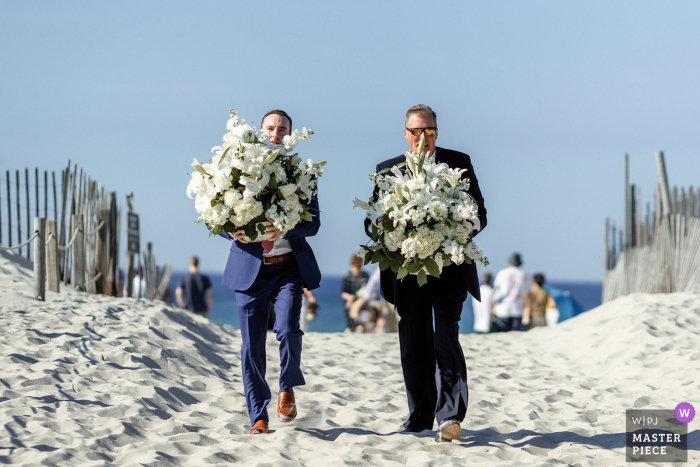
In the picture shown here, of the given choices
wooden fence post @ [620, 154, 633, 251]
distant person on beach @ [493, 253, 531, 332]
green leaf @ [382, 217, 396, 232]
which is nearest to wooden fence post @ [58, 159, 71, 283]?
distant person on beach @ [493, 253, 531, 332]

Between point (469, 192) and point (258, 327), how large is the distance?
155 cm

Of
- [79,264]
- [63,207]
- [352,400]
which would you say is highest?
[63,207]

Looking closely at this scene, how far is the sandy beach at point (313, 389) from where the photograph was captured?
4082mm

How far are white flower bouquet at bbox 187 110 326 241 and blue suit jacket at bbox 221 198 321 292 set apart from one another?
0.34 ft

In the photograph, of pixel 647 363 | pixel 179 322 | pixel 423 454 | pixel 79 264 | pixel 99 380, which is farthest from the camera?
pixel 79 264

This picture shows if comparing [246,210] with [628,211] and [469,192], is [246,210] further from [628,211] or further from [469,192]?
[628,211]

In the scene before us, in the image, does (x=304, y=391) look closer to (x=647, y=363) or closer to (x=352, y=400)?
(x=352, y=400)

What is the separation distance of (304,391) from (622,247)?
7475mm

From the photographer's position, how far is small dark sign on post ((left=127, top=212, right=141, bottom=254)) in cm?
1084

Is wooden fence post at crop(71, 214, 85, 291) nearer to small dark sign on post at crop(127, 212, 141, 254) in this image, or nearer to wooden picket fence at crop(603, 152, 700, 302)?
small dark sign on post at crop(127, 212, 141, 254)

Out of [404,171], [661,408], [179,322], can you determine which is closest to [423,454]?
[404,171]

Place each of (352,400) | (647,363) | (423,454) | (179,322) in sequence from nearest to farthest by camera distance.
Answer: (423,454) → (352,400) → (647,363) → (179,322)

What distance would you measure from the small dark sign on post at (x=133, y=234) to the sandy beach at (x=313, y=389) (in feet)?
4.23

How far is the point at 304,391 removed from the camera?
622 centimetres
